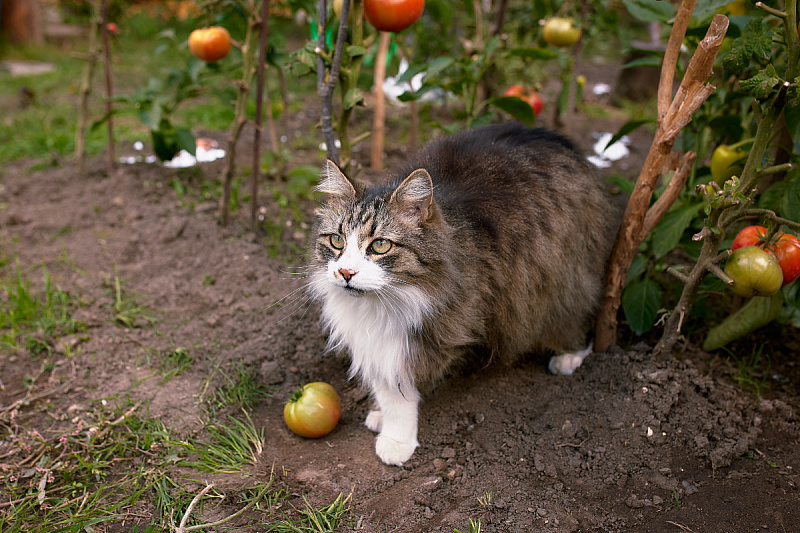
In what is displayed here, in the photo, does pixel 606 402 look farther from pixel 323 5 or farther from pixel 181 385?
pixel 323 5

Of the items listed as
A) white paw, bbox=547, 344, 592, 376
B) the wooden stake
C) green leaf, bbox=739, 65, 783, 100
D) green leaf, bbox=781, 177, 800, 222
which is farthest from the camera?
the wooden stake

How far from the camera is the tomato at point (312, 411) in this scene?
2354 mm

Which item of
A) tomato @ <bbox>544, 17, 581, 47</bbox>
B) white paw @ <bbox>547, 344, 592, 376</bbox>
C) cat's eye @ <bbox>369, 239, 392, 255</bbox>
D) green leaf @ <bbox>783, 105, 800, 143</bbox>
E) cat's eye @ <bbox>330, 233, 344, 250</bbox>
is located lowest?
white paw @ <bbox>547, 344, 592, 376</bbox>

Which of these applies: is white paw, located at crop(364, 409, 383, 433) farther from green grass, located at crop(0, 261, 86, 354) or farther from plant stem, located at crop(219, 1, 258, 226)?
plant stem, located at crop(219, 1, 258, 226)

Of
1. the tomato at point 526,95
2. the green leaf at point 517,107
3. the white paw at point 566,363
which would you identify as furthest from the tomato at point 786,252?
the tomato at point 526,95

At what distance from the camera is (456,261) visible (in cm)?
219

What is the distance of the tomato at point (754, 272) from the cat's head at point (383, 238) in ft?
3.35

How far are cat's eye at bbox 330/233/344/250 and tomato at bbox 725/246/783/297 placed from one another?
4.46ft

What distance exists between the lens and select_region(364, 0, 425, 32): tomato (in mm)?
2496

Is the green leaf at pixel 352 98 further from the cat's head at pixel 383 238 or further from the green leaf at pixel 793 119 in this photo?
the green leaf at pixel 793 119

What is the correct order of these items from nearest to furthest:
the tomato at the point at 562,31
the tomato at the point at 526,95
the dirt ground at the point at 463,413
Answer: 1. the dirt ground at the point at 463,413
2. the tomato at the point at 562,31
3. the tomato at the point at 526,95

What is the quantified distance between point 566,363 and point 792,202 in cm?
114

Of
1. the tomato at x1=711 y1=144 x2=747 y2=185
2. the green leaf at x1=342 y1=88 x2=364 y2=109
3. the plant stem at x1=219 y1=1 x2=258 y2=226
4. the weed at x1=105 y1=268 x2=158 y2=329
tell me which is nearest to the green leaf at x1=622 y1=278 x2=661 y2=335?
the tomato at x1=711 y1=144 x2=747 y2=185

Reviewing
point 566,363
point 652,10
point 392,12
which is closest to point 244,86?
point 392,12
